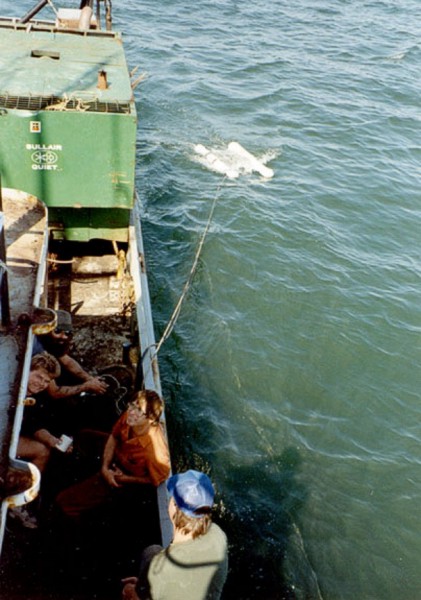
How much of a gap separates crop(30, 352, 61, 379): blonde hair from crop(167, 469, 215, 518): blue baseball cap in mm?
2297

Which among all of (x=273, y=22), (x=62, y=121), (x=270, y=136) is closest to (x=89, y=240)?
(x=62, y=121)

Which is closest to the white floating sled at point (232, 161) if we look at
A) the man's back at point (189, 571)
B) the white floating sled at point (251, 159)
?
the white floating sled at point (251, 159)

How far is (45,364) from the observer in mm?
5449

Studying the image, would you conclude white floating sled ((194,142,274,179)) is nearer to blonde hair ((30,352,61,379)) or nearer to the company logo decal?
the company logo decal

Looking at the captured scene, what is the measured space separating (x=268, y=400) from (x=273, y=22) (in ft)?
77.5

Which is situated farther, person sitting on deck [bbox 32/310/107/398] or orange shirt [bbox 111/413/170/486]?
person sitting on deck [bbox 32/310/107/398]

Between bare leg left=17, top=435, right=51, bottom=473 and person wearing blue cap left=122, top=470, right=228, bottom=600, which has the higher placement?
person wearing blue cap left=122, top=470, right=228, bottom=600

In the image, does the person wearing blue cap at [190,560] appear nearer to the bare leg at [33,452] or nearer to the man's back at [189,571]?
the man's back at [189,571]

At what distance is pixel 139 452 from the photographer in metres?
4.93

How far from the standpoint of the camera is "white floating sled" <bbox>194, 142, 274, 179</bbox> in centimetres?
1496

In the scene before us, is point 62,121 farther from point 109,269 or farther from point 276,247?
point 276,247

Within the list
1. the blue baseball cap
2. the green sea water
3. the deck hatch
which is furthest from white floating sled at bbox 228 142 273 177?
the blue baseball cap

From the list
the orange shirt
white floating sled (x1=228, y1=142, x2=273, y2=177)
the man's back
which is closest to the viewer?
the man's back

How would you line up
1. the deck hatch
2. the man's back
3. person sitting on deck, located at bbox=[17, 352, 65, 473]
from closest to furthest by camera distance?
the man's back
person sitting on deck, located at bbox=[17, 352, 65, 473]
the deck hatch
